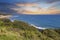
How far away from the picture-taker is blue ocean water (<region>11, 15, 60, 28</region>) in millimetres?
3963

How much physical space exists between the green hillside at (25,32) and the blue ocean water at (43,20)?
107mm

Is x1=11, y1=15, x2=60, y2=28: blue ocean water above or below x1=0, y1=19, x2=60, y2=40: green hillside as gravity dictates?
above

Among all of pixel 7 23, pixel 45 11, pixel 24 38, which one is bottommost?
pixel 24 38

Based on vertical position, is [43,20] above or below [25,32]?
above

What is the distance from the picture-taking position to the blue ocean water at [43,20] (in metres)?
3.96

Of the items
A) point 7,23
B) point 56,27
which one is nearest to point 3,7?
point 7,23

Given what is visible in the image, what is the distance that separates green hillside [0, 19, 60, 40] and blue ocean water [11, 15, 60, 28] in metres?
0.11

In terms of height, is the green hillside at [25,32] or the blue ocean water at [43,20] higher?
the blue ocean water at [43,20]

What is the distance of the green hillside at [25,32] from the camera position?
3918mm

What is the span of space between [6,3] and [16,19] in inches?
17.3

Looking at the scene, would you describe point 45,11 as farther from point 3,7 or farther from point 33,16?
point 3,7

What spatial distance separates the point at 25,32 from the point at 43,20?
49 centimetres

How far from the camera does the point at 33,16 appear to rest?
4.02 meters

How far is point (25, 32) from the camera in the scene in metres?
3.95
